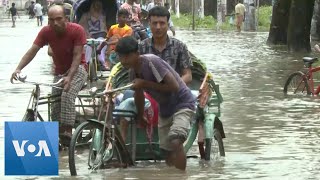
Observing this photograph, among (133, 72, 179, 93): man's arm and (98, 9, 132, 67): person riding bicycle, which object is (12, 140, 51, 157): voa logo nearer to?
(133, 72, 179, 93): man's arm

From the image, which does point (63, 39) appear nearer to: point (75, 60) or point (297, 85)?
point (75, 60)

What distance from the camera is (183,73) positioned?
34.0ft

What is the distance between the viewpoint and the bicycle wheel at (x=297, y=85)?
18678 millimetres

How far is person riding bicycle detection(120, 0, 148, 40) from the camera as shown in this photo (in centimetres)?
2116

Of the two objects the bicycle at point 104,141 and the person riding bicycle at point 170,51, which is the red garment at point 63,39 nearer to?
the person riding bicycle at point 170,51

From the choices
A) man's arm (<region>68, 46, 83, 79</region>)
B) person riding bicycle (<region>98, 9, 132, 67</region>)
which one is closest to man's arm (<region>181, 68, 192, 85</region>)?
man's arm (<region>68, 46, 83, 79</region>)

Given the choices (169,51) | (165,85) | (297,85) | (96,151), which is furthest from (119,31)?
(165,85)

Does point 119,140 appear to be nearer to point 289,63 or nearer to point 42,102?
point 42,102

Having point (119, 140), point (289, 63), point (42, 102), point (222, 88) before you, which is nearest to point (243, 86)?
point (222, 88)

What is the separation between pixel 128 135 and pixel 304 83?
8.90 meters

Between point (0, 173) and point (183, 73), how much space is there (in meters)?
2.04

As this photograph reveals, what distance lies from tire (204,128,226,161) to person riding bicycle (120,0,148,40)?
995 centimetres

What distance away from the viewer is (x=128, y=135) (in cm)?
1033

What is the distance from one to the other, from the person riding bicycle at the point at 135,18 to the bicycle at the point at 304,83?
3.47 meters
